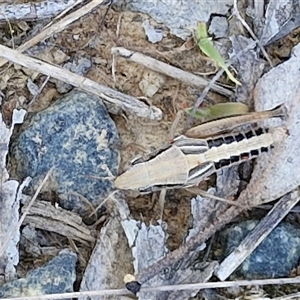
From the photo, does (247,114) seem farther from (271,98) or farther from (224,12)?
(224,12)

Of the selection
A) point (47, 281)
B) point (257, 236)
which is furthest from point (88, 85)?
point (257, 236)

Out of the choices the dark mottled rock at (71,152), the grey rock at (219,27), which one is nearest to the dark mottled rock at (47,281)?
the dark mottled rock at (71,152)

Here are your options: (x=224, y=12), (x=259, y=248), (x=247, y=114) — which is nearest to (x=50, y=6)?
(x=224, y=12)

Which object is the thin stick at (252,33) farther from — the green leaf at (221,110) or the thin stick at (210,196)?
the thin stick at (210,196)

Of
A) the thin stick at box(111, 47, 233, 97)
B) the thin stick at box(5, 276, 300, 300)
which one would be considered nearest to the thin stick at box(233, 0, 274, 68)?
the thin stick at box(111, 47, 233, 97)

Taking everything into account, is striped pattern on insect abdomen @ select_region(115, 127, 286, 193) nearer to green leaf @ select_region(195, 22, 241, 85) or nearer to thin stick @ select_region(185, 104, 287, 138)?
thin stick @ select_region(185, 104, 287, 138)

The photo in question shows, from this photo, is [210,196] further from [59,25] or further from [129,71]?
[59,25]
